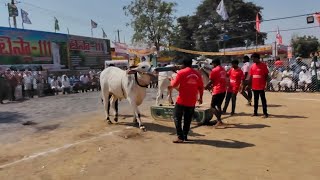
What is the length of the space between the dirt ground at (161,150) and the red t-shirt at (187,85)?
872 millimetres

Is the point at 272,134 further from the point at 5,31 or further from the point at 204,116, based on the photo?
the point at 5,31

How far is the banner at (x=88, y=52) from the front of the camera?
37.1m

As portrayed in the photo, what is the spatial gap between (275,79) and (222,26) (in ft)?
157

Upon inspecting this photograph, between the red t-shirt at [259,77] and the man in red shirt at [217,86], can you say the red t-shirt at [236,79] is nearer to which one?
the red t-shirt at [259,77]

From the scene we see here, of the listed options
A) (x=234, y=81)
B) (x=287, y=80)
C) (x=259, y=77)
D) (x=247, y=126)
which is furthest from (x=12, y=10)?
(x=247, y=126)

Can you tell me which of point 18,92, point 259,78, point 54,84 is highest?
point 259,78

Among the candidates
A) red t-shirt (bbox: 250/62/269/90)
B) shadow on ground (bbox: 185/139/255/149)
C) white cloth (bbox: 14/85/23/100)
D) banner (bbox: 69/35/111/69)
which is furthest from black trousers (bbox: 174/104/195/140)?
banner (bbox: 69/35/111/69)

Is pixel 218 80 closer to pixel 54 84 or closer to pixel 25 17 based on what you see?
pixel 54 84

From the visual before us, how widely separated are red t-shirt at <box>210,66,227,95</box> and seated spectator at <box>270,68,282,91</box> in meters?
11.5

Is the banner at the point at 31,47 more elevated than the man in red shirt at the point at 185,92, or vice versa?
the banner at the point at 31,47

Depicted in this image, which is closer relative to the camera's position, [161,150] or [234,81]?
[161,150]

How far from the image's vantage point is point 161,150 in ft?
26.4

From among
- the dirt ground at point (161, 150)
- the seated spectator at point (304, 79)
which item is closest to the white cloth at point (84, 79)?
the seated spectator at point (304, 79)

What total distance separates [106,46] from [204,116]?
1295 inches
